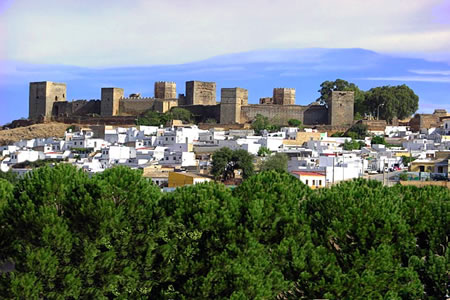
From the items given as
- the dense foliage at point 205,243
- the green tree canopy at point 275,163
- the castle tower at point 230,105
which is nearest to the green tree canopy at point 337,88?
the castle tower at point 230,105

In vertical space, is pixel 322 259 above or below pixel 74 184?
below

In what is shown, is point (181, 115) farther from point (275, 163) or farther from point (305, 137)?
point (275, 163)

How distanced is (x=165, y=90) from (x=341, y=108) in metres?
13.7

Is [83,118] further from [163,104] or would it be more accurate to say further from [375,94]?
[375,94]

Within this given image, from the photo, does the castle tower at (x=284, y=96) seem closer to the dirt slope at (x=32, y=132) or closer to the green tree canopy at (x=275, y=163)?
the dirt slope at (x=32, y=132)

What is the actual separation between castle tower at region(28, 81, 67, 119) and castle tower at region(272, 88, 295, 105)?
50.9 feet

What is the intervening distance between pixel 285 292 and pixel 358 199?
210 cm

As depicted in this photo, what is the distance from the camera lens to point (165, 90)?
2210 inches

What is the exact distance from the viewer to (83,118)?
5319 centimetres

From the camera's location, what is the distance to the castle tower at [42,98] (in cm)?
5666

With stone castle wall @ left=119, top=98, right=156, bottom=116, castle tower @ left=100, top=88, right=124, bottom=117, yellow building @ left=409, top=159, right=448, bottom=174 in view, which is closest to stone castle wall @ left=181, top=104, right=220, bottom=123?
stone castle wall @ left=119, top=98, right=156, bottom=116

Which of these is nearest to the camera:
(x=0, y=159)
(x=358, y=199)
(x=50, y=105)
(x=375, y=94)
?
(x=358, y=199)

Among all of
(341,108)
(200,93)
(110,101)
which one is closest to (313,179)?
(341,108)

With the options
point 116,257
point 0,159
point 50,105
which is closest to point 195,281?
point 116,257
